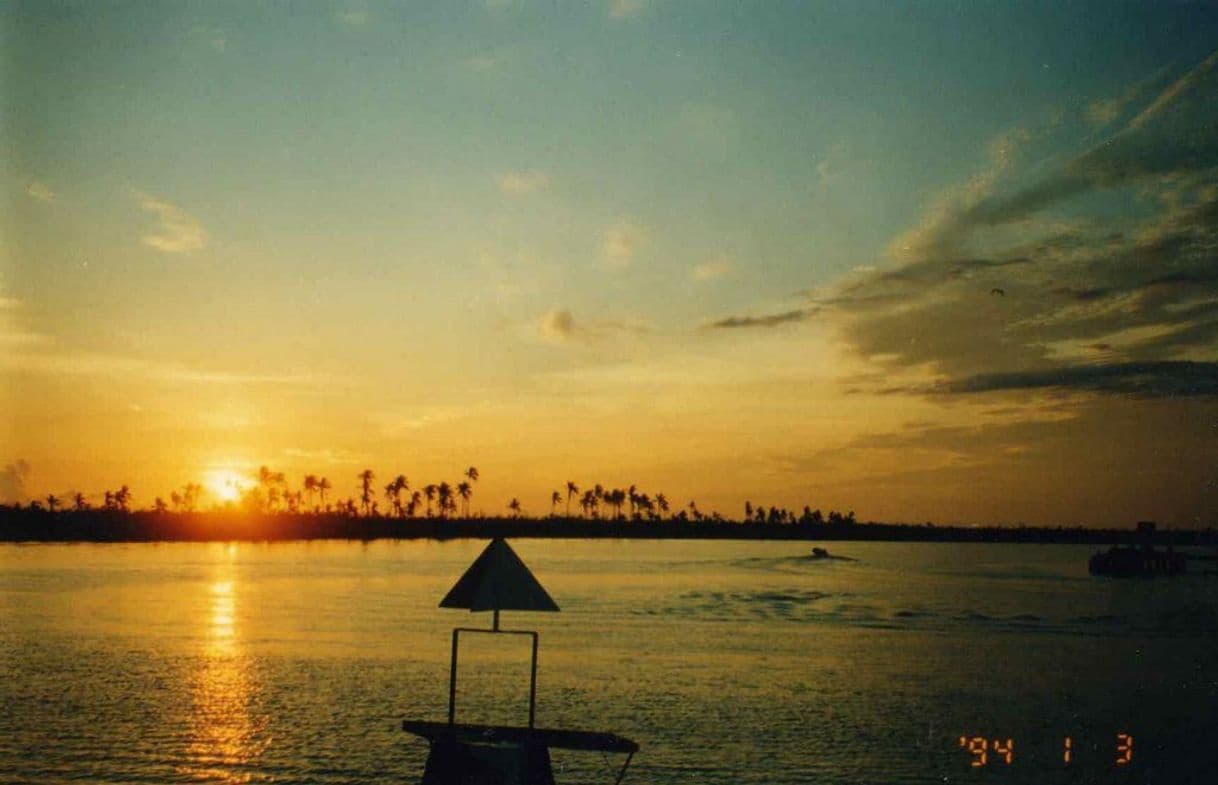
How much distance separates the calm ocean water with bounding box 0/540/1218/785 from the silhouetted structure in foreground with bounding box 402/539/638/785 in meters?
7.15

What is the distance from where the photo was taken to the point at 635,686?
38.1 metres

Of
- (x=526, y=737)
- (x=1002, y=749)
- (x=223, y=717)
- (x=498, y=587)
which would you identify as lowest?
(x=223, y=717)

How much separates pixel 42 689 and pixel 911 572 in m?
125

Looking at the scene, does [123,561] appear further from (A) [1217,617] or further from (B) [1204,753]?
(B) [1204,753]

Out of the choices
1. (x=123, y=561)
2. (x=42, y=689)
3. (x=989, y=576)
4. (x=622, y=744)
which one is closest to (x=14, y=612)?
(x=42, y=689)

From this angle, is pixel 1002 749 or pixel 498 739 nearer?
pixel 498 739

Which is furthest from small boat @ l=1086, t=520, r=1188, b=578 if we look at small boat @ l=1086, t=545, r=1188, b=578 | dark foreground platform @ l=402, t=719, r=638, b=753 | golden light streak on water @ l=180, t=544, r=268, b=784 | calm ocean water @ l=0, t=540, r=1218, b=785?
dark foreground platform @ l=402, t=719, r=638, b=753

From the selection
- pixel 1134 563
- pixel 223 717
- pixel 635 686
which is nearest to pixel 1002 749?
pixel 635 686

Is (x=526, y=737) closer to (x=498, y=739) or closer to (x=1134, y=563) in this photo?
(x=498, y=739)

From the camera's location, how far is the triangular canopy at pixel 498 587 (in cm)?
1766

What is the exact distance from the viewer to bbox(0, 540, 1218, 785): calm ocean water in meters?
26.4

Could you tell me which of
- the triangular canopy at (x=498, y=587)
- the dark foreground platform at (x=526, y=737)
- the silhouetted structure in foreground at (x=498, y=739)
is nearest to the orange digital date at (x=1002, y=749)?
the dark foreground platform at (x=526, y=737)

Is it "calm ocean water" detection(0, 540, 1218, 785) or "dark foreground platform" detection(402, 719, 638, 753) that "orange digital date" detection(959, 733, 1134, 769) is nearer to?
"calm ocean water" detection(0, 540, 1218, 785)

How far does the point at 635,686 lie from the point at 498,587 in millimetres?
21538
